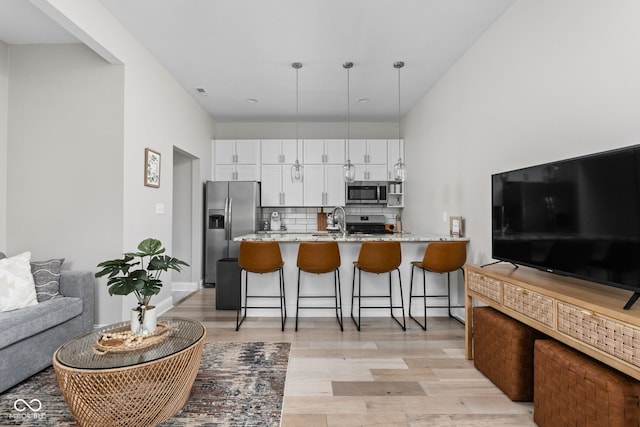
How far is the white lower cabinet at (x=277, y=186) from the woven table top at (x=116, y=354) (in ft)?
12.6

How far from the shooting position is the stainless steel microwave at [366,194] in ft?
18.9

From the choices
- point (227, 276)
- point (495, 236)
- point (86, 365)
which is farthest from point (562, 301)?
point (227, 276)

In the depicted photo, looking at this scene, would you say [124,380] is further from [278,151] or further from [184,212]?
[278,151]

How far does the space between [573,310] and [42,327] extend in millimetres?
3296

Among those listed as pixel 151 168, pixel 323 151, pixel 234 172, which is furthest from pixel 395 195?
pixel 151 168

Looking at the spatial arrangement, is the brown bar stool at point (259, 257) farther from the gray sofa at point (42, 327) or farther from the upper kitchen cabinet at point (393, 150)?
the upper kitchen cabinet at point (393, 150)

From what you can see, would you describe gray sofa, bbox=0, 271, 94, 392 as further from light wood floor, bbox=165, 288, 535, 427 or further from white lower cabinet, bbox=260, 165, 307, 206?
white lower cabinet, bbox=260, 165, 307, 206

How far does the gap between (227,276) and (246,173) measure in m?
2.30

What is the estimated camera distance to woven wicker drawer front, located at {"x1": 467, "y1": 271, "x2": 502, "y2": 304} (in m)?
2.25

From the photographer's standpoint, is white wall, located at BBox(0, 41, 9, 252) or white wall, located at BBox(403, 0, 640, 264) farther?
white wall, located at BBox(0, 41, 9, 252)

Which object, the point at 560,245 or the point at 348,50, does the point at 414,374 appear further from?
the point at 348,50

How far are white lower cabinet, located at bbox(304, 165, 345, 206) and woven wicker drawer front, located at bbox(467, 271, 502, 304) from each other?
11.1 feet

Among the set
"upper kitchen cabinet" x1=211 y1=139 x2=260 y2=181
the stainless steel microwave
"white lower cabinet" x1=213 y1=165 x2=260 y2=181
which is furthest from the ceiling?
the stainless steel microwave

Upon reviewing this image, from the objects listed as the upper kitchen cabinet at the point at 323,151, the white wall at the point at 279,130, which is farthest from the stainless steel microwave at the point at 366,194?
the white wall at the point at 279,130
